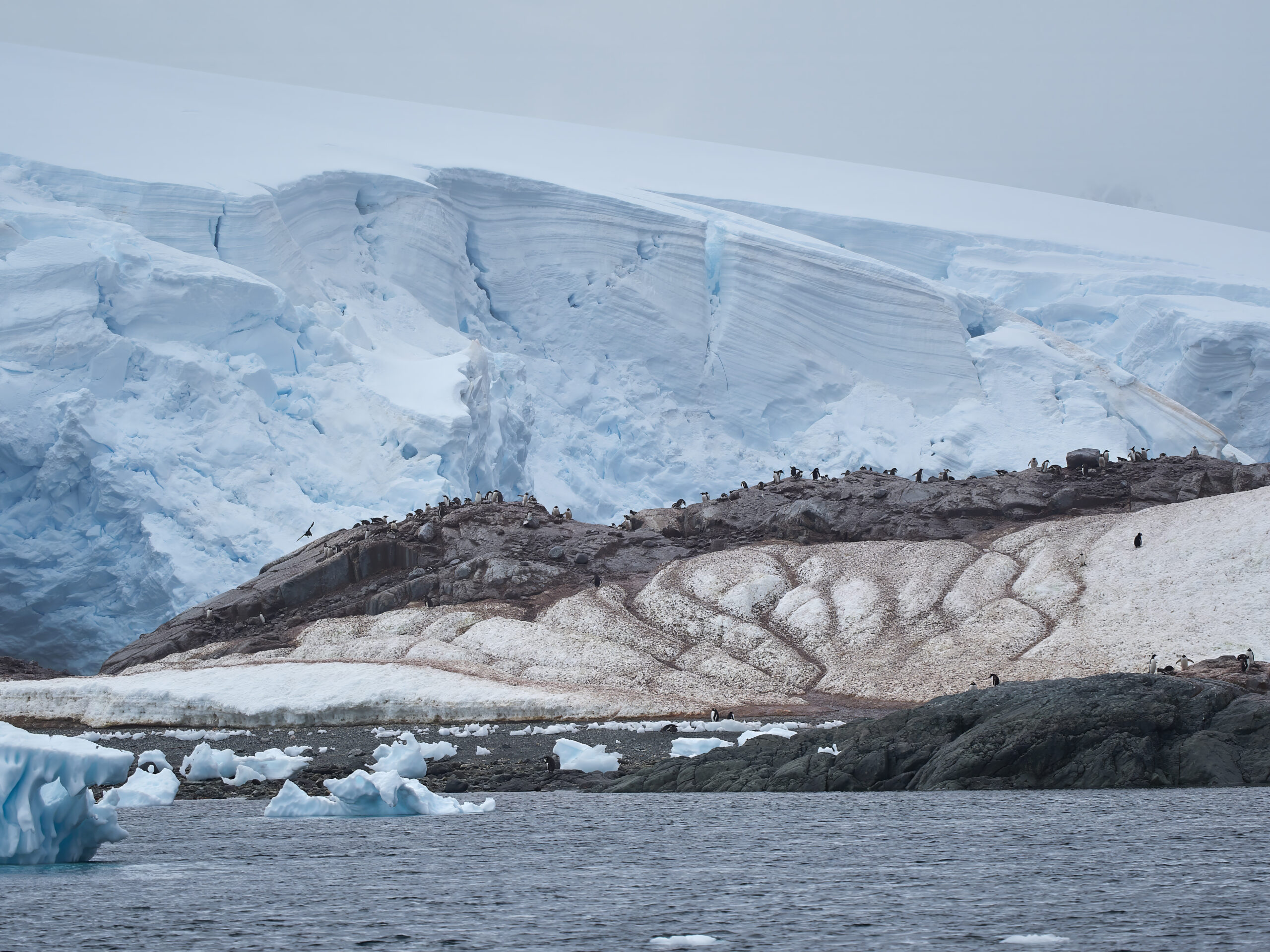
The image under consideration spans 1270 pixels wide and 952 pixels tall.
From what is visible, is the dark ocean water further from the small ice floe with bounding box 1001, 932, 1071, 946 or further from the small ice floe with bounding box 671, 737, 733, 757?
the small ice floe with bounding box 671, 737, 733, 757

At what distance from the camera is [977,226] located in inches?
3014

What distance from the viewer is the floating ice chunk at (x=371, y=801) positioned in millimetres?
15305

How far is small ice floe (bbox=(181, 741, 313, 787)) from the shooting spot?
22.6 m

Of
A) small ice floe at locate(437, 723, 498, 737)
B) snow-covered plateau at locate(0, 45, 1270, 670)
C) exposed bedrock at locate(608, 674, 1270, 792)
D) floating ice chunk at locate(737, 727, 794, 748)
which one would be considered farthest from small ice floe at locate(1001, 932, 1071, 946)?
snow-covered plateau at locate(0, 45, 1270, 670)

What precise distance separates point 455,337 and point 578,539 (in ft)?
53.1

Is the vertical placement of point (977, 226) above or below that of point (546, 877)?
above

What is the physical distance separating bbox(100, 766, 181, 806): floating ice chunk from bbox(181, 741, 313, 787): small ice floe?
10.8 feet

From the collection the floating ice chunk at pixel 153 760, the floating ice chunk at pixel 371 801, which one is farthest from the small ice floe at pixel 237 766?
the floating ice chunk at pixel 371 801

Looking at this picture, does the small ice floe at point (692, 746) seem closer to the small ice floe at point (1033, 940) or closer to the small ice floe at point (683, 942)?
the small ice floe at point (683, 942)

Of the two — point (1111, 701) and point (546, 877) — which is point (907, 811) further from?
point (546, 877)

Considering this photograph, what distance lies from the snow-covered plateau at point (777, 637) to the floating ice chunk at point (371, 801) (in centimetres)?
1740

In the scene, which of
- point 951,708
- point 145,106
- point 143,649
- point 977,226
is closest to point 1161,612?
point 951,708

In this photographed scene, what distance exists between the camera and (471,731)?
31.4m

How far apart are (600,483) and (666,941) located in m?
54.0
